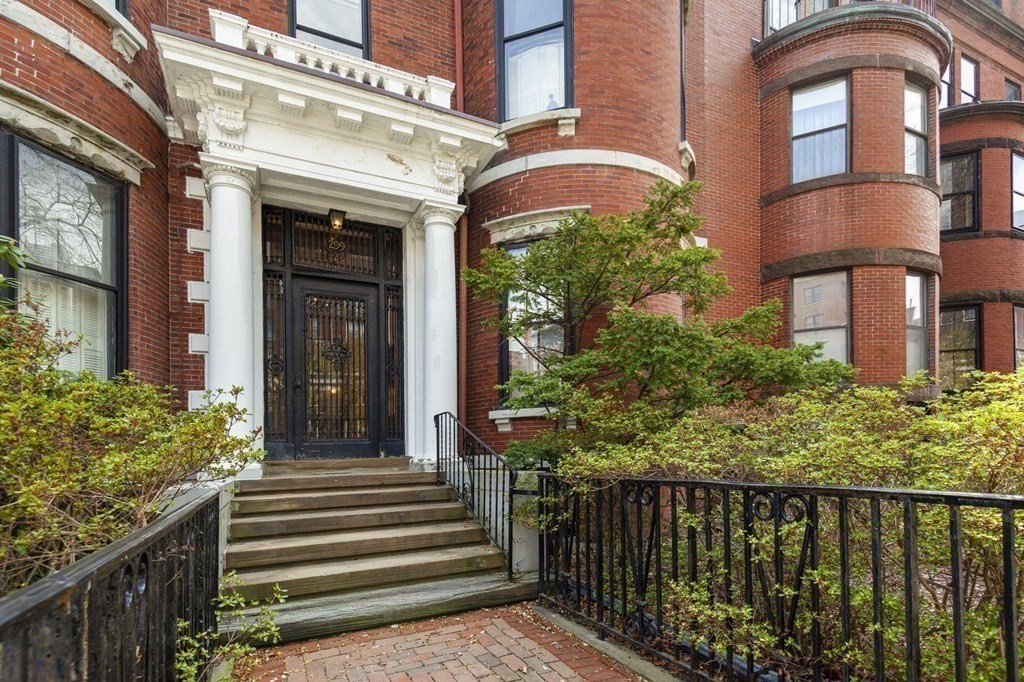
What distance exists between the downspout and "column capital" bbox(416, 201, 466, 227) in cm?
82

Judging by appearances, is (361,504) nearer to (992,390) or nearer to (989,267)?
(992,390)

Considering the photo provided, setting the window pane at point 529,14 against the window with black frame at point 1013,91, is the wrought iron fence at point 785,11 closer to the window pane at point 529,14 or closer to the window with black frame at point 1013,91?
the window pane at point 529,14

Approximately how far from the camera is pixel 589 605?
4160mm

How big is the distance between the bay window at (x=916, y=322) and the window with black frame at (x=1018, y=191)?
493 cm

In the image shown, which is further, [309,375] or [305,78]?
[309,375]

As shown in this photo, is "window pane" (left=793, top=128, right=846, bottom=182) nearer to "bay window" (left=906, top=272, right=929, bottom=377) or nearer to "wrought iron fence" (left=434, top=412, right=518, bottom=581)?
"bay window" (left=906, top=272, right=929, bottom=377)

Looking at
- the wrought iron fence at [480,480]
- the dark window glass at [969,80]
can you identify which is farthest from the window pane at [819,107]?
the wrought iron fence at [480,480]

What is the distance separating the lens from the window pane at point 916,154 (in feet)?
32.5

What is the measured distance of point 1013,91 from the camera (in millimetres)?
14570

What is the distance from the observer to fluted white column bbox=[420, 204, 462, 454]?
21.8ft

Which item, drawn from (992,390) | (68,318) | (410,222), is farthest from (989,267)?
(68,318)

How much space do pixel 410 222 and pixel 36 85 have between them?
151 inches

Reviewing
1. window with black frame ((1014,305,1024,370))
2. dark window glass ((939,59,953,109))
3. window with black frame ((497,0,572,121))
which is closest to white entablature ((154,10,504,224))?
window with black frame ((497,0,572,121))

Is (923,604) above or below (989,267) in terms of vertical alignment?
below
